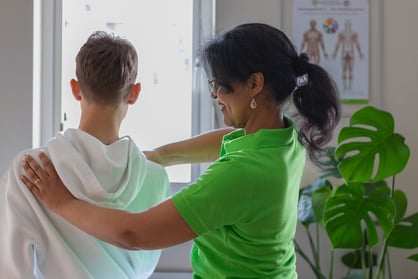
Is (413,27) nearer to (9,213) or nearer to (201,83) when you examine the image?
(201,83)

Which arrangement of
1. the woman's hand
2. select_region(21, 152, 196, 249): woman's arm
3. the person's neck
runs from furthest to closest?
1. the person's neck
2. the woman's hand
3. select_region(21, 152, 196, 249): woman's arm

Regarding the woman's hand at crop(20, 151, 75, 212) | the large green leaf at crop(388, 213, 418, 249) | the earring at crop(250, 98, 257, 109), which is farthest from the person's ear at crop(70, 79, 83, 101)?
the large green leaf at crop(388, 213, 418, 249)

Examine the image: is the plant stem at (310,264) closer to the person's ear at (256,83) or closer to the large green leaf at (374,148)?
the large green leaf at (374,148)

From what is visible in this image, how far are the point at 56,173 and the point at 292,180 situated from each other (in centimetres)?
54

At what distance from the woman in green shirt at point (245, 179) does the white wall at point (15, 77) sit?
0.70 meters

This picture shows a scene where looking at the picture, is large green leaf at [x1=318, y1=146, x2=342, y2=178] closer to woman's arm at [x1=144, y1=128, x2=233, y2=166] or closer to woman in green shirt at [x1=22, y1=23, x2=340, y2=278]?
woman's arm at [x1=144, y1=128, x2=233, y2=166]

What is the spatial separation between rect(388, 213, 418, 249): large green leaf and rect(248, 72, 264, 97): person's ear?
96 cm

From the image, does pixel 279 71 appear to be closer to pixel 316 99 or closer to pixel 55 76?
pixel 316 99

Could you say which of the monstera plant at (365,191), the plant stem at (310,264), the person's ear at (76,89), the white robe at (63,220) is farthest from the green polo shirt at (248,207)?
the plant stem at (310,264)

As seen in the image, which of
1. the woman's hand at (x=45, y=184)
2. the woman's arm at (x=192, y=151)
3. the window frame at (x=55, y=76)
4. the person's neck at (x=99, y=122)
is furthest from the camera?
the window frame at (x=55, y=76)

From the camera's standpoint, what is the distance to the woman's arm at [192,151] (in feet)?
5.26

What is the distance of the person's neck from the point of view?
4.51ft

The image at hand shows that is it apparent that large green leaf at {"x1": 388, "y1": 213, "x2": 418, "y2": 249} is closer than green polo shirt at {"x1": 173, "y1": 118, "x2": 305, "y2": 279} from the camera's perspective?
No

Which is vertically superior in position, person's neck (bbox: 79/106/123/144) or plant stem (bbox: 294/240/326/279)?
person's neck (bbox: 79/106/123/144)
